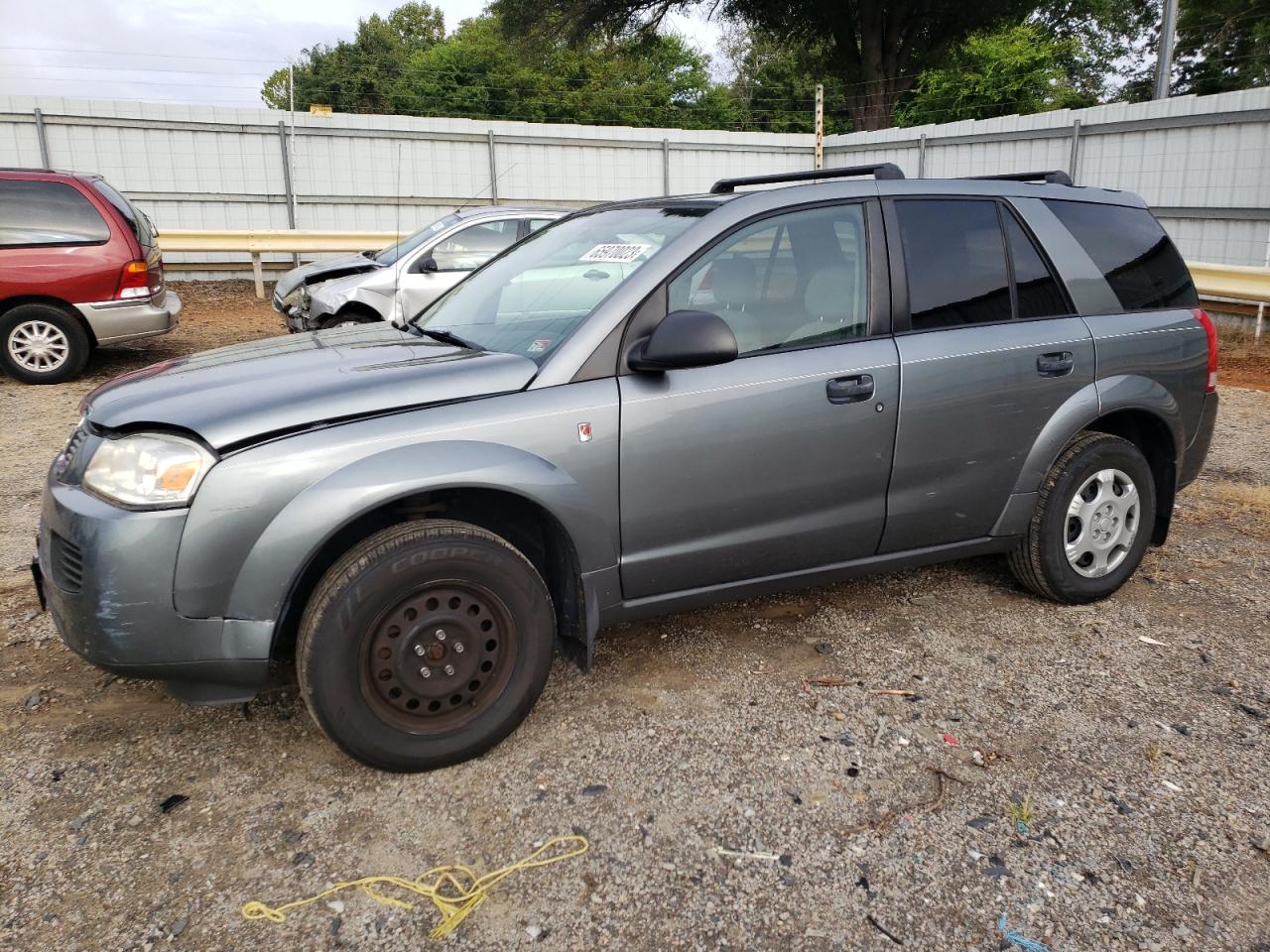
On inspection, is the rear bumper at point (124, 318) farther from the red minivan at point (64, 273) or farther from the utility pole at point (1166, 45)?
the utility pole at point (1166, 45)

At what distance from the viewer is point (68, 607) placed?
2732 mm

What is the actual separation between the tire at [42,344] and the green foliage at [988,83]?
2620cm

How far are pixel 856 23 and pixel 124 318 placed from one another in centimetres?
2418

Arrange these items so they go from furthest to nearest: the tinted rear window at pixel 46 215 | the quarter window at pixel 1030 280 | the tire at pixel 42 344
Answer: the tire at pixel 42 344, the tinted rear window at pixel 46 215, the quarter window at pixel 1030 280

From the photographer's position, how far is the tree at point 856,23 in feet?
85.0

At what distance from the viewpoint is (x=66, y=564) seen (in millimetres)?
2756

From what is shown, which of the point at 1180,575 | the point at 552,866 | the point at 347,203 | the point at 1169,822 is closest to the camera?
the point at 552,866

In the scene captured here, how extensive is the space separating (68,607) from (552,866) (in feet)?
5.04

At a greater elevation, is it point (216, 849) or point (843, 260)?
point (843, 260)

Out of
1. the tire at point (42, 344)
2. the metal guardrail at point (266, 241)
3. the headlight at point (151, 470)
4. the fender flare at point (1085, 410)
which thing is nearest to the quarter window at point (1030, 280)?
the fender flare at point (1085, 410)

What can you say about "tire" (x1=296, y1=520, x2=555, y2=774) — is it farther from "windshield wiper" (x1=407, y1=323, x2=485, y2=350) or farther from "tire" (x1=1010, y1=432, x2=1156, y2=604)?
"tire" (x1=1010, y1=432, x2=1156, y2=604)

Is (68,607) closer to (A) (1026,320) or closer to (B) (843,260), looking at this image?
(B) (843,260)

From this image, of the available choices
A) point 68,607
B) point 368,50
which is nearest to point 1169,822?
point 68,607

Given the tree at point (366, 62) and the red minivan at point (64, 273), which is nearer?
the red minivan at point (64, 273)
